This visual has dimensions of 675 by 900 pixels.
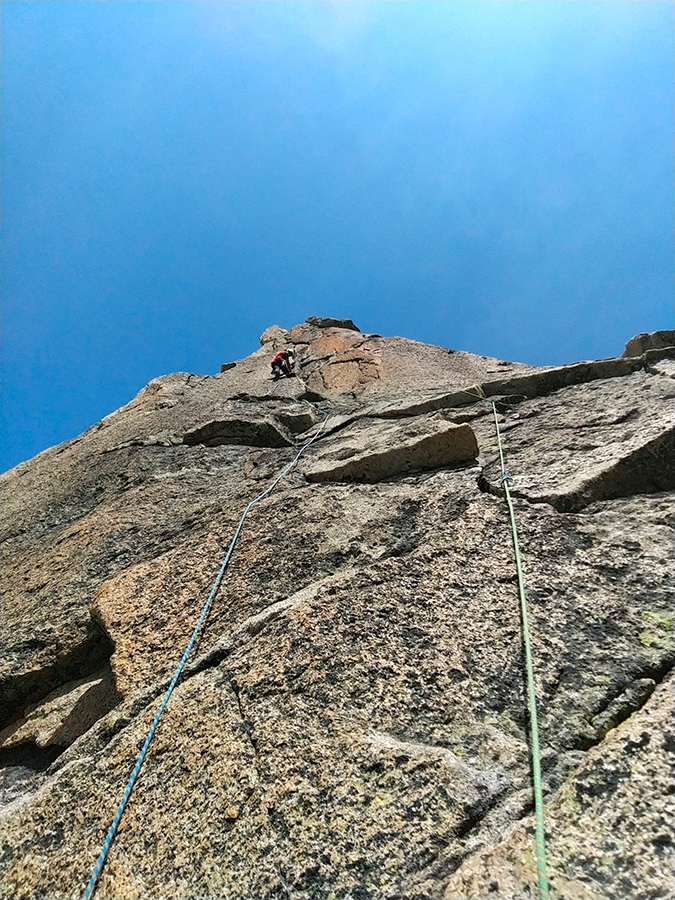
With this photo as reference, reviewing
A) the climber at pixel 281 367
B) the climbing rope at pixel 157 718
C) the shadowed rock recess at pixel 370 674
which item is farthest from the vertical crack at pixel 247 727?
the climber at pixel 281 367

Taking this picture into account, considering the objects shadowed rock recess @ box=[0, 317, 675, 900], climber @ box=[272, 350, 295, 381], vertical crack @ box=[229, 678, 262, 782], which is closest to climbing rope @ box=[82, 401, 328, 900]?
shadowed rock recess @ box=[0, 317, 675, 900]

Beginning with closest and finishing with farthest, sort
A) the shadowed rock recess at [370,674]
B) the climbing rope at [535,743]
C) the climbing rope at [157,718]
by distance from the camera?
1. the climbing rope at [535,743]
2. the shadowed rock recess at [370,674]
3. the climbing rope at [157,718]

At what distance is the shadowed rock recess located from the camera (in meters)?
2.15

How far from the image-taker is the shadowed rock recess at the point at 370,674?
7.06 ft

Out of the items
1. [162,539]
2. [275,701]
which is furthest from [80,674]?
[275,701]

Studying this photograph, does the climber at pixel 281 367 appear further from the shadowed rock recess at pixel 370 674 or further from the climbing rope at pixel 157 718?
the climbing rope at pixel 157 718

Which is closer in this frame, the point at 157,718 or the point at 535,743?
the point at 535,743

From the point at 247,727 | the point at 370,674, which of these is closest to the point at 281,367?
the point at 370,674

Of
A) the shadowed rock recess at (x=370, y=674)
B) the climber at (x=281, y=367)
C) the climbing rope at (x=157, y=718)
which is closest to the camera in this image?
the shadowed rock recess at (x=370, y=674)

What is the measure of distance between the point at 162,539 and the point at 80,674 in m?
1.28

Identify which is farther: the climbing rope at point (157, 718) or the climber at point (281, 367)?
the climber at point (281, 367)

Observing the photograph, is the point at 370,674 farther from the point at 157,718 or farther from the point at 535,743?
the point at 157,718

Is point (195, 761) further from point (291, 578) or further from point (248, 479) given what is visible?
point (248, 479)

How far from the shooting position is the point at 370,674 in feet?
9.43
